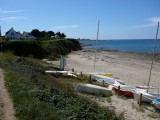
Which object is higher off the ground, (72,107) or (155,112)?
(72,107)

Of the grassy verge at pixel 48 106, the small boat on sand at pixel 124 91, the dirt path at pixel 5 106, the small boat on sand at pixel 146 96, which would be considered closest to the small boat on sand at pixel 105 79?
the small boat on sand at pixel 124 91

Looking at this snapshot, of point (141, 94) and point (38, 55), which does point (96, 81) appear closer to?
point (141, 94)

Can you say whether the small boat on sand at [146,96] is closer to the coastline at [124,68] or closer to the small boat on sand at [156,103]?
the small boat on sand at [156,103]

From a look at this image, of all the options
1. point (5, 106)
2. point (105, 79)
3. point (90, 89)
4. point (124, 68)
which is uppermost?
point (5, 106)

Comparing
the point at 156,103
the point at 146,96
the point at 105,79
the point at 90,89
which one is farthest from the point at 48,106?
the point at 105,79

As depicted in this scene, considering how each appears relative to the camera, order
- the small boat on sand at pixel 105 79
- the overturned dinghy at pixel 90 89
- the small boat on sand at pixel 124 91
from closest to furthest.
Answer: the overturned dinghy at pixel 90 89, the small boat on sand at pixel 124 91, the small boat on sand at pixel 105 79

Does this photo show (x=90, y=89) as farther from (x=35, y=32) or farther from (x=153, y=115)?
(x=35, y=32)

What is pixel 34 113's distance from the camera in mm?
10570

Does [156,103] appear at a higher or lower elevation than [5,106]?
lower

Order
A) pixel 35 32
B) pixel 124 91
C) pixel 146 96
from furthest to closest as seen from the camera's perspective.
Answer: pixel 35 32, pixel 124 91, pixel 146 96

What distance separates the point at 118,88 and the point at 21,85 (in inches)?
363

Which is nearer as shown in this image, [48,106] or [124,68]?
[48,106]

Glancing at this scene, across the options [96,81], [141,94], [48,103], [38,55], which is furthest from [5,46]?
[48,103]

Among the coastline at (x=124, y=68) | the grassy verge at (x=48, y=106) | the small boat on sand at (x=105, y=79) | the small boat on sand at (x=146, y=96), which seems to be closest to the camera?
the grassy verge at (x=48, y=106)
